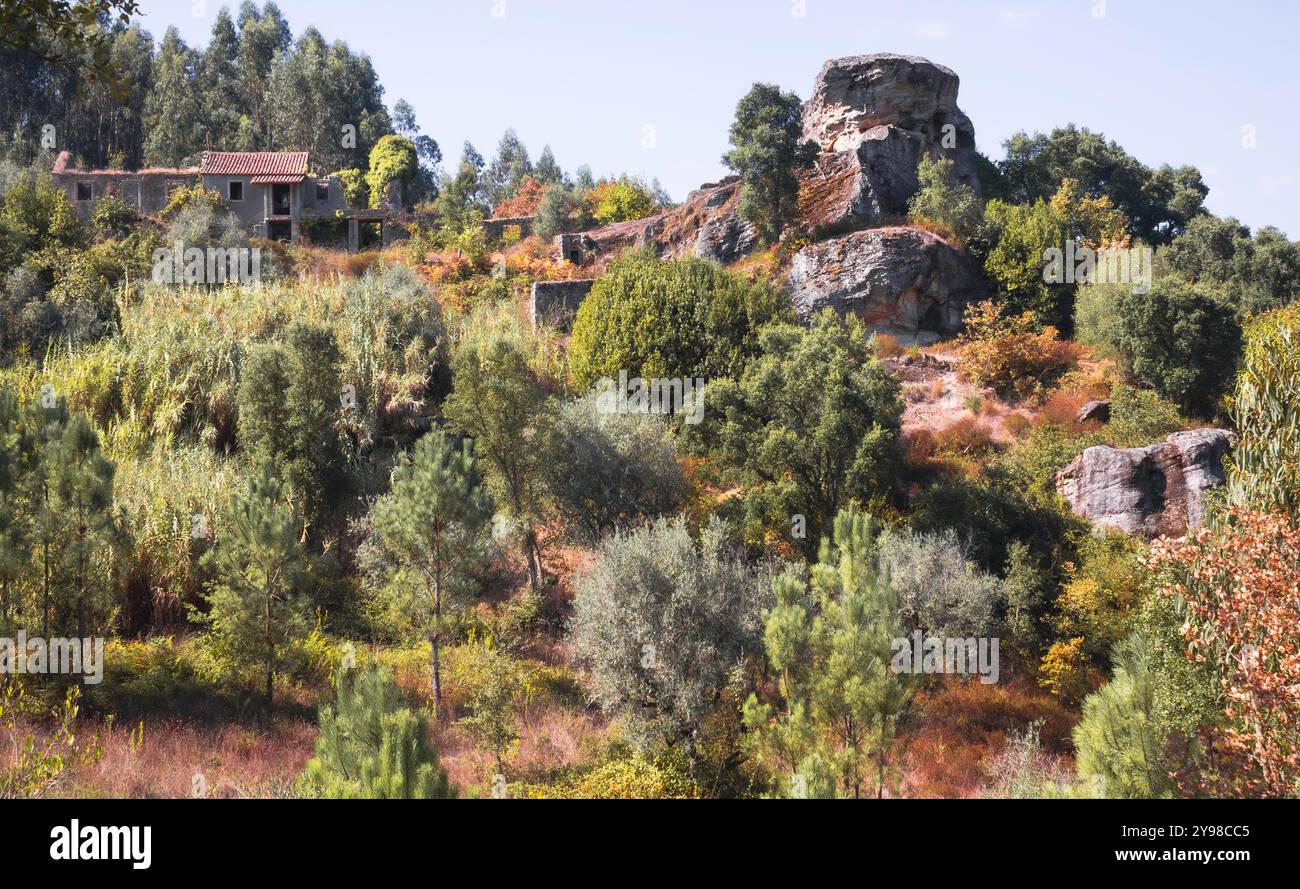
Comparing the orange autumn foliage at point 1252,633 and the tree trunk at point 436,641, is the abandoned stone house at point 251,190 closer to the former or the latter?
the tree trunk at point 436,641

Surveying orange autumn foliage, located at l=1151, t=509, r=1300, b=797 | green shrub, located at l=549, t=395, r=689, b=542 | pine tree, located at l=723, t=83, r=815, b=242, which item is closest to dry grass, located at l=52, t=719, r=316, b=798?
green shrub, located at l=549, t=395, r=689, b=542

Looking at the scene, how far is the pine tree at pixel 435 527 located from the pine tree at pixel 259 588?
1706mm

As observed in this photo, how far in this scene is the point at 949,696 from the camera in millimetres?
19375

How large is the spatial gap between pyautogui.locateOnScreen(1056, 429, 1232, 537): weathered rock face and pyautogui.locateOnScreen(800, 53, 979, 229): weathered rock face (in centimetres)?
1455

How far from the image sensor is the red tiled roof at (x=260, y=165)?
40.7 m

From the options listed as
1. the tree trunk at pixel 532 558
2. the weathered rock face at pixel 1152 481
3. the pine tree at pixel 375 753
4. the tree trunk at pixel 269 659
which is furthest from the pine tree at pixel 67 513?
the weathered rock face at pixel 1152 481

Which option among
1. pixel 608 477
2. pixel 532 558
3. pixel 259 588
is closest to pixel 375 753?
pixel 259 588

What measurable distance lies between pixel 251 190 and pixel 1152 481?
3439 cm

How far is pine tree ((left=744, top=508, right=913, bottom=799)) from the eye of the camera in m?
14.1

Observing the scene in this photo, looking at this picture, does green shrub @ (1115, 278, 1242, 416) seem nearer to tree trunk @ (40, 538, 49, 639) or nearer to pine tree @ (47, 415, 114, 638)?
pine tree @ (47, 415, 114, 638)
